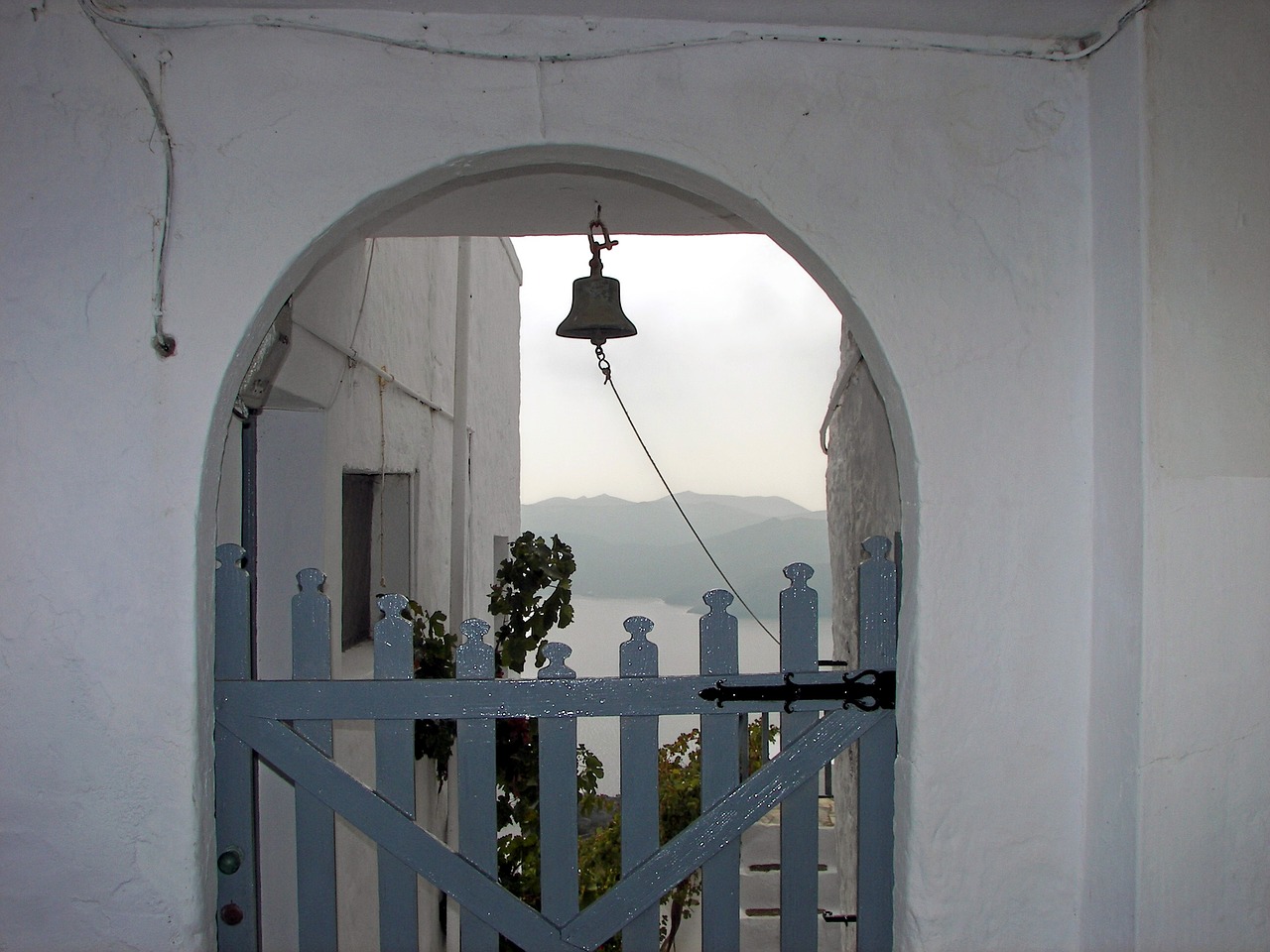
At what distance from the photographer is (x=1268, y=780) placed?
4.74 feet

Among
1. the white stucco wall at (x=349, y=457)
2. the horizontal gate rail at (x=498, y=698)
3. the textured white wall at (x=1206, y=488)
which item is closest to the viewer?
the textured white wall at (x=1206, y=488)

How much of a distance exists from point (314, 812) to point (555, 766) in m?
0.51

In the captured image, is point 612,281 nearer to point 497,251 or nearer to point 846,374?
point 846,374

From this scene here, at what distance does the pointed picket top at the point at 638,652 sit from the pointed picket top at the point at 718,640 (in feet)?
0.35

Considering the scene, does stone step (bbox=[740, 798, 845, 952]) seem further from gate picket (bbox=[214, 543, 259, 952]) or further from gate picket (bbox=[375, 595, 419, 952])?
gate picket (bbox=[214, 543, 259, 952])

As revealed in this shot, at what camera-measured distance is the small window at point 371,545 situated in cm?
372

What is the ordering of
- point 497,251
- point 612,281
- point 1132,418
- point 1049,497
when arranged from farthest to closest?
point 497,251
point 612,281
point 1049,497
point 1132,418

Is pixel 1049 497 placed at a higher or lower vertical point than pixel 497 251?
lower

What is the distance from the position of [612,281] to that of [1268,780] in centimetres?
218

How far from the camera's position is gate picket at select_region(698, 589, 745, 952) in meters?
1.72

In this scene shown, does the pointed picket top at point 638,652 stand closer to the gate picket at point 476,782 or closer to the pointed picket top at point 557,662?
the pointed picket top at point 557,662

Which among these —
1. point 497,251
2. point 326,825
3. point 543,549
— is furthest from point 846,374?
point 497,251

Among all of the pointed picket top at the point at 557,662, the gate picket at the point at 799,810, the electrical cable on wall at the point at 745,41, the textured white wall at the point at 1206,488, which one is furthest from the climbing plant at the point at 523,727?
the electrical cable on wall at the point at 745,41

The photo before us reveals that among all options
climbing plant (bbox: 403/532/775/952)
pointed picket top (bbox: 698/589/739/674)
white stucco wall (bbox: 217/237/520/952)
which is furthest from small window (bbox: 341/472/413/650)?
pointed picket top (bbox: 698/589/739/674)
